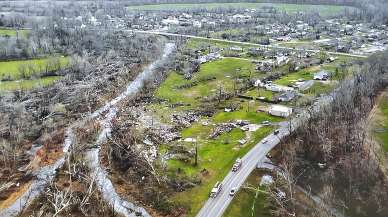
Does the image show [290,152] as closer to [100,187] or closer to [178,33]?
[100,187]

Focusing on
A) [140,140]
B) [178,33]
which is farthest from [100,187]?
[178,33]

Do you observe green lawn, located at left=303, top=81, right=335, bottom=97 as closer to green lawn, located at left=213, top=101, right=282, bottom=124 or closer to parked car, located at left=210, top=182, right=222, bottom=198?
green lawn, located at left=213, top=101, right=282, bottom=124

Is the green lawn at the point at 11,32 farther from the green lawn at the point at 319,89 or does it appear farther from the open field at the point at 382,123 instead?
the open field at the point at 382,123

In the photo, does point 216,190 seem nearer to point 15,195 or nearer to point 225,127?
point 225,127

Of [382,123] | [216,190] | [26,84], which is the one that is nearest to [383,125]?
[382,123]

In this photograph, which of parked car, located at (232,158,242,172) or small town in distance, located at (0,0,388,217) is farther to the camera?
parked car, located at (232,158,242,172)

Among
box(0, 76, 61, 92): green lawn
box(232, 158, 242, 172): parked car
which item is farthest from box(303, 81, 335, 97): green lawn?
box(0, 76, 61, 92): green lawn

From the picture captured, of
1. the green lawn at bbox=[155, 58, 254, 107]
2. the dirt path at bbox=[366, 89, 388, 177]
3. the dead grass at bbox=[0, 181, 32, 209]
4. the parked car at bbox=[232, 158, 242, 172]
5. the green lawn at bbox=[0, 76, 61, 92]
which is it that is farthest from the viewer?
the green lawn at bbox=[0, 76, 61, 92]
